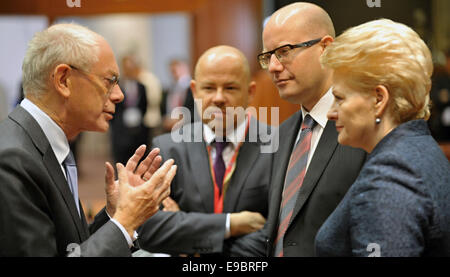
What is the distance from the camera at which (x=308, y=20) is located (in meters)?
1.84

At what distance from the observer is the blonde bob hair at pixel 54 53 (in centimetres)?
182

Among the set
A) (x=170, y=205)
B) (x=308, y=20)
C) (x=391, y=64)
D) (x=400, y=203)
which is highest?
(x=308, y=20)

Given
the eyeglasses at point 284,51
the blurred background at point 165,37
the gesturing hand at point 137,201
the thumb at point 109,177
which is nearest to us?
the gesturing hand at point 137,201

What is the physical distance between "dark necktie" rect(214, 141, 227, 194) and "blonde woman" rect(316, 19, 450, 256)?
86 centimetres

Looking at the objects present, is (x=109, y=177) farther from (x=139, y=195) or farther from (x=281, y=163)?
(x=281, y=163)

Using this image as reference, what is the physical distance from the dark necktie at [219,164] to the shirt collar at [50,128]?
2.50 feet

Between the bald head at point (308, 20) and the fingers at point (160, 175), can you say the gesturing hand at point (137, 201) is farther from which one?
the bald head at point (308, 20)

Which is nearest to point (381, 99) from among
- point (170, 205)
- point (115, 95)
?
point (115, 95)

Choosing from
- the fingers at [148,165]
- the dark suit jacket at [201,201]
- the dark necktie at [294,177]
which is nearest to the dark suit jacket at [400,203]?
the dark necktie at [294,177]

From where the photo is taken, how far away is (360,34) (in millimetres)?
1515

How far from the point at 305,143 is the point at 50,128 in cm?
93

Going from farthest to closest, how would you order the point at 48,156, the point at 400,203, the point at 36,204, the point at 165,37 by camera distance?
1. the point at 165,37
2. the point at 48,156
3. the point at 36,204
4. the point at 400,203

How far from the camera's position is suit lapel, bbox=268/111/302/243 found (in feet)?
6.43

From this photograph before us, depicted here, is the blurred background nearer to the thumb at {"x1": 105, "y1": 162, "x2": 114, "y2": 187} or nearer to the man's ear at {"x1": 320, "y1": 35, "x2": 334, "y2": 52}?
the man's ear at {"x1": 320, "y1": 35, "x2": 334, "y2": 52}
